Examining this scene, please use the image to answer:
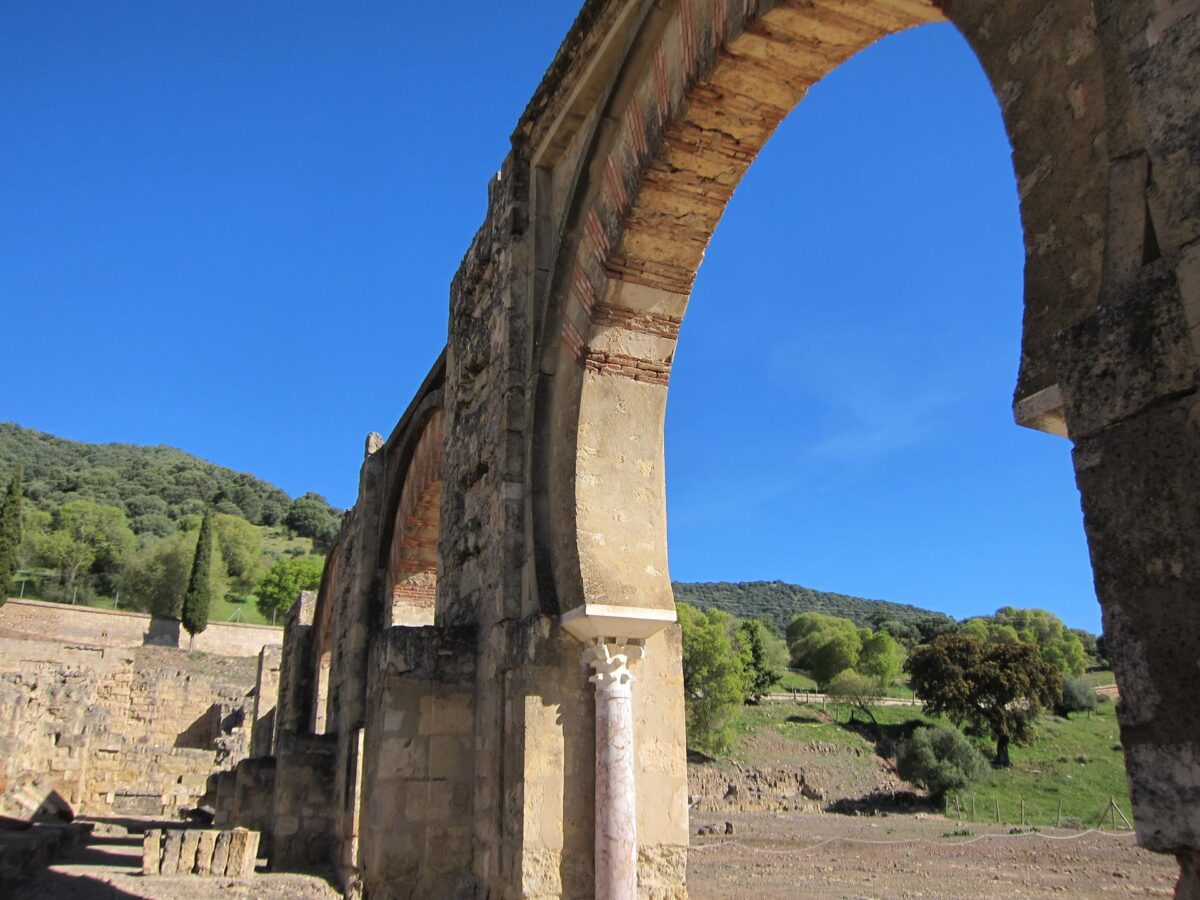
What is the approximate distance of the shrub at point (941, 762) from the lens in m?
28.9

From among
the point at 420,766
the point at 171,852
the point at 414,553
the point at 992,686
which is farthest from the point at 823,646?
the point at 420,766

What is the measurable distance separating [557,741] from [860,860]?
33.1 ft

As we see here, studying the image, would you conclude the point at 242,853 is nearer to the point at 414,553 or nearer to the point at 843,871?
the point at 414,553

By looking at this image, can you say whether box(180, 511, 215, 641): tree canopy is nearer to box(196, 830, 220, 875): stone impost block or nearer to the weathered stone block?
box(196, 830, 220, 875): stone impost block

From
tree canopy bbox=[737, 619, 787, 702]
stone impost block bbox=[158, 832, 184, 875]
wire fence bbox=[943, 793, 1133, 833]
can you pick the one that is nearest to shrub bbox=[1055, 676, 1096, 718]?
tree canopy bbox=[737, 619, 787, 702]

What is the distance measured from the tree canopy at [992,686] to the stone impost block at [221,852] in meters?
31.5

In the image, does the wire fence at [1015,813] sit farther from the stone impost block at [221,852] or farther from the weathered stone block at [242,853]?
the stone impost block at [221,852]

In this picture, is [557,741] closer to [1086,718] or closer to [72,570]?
[1086,718]

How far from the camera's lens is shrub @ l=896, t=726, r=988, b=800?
28891mm

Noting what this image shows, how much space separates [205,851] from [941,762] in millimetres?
26161

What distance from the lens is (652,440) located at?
16.7ft

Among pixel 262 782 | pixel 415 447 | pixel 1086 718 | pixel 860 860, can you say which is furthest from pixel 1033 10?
pixel 1086 718

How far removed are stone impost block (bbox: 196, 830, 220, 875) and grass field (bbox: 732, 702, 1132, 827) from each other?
21070 millimetres

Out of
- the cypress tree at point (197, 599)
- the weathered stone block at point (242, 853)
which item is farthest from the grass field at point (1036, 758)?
the cypress tree at point (197, 599)
